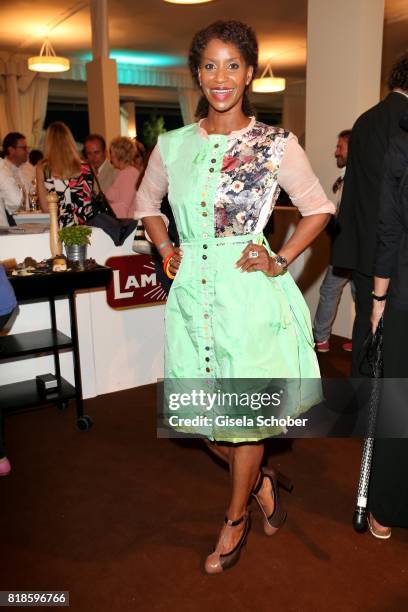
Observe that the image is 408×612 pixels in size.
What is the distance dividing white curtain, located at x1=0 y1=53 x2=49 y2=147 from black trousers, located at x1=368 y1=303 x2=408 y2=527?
10.2 m

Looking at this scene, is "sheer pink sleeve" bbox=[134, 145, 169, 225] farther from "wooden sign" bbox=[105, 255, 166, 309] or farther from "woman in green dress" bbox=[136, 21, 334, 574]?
"wooden sign" bbox=[105, 255, 166, 309]

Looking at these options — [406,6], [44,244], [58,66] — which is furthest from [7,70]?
[44,244]

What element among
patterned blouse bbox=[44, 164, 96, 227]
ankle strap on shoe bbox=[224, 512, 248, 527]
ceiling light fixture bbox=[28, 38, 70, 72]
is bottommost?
ankle strap on shoe bbox=[224, 512, 248, 527]

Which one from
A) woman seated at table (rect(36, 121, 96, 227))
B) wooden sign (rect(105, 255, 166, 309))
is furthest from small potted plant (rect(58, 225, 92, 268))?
woman seated at table (rect(36, 121, 96, 227))

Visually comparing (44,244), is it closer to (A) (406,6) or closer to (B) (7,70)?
(A) (406,6)

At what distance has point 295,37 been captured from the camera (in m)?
9.24

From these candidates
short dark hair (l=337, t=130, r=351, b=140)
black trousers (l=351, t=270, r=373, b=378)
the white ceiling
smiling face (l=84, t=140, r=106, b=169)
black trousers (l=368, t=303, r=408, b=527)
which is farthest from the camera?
the white ceiling

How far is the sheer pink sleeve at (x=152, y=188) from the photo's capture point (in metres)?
1.82

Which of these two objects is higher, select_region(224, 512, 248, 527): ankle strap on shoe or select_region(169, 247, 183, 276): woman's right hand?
select_region(169, 247, 183, 276): woman's right hand

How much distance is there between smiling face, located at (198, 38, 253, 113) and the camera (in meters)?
1.60

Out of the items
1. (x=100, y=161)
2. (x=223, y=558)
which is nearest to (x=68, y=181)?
(x=100, y=161)

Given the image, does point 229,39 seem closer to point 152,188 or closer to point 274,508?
point 152,188

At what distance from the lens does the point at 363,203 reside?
2432 millimetres

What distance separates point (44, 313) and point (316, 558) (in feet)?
6.43
